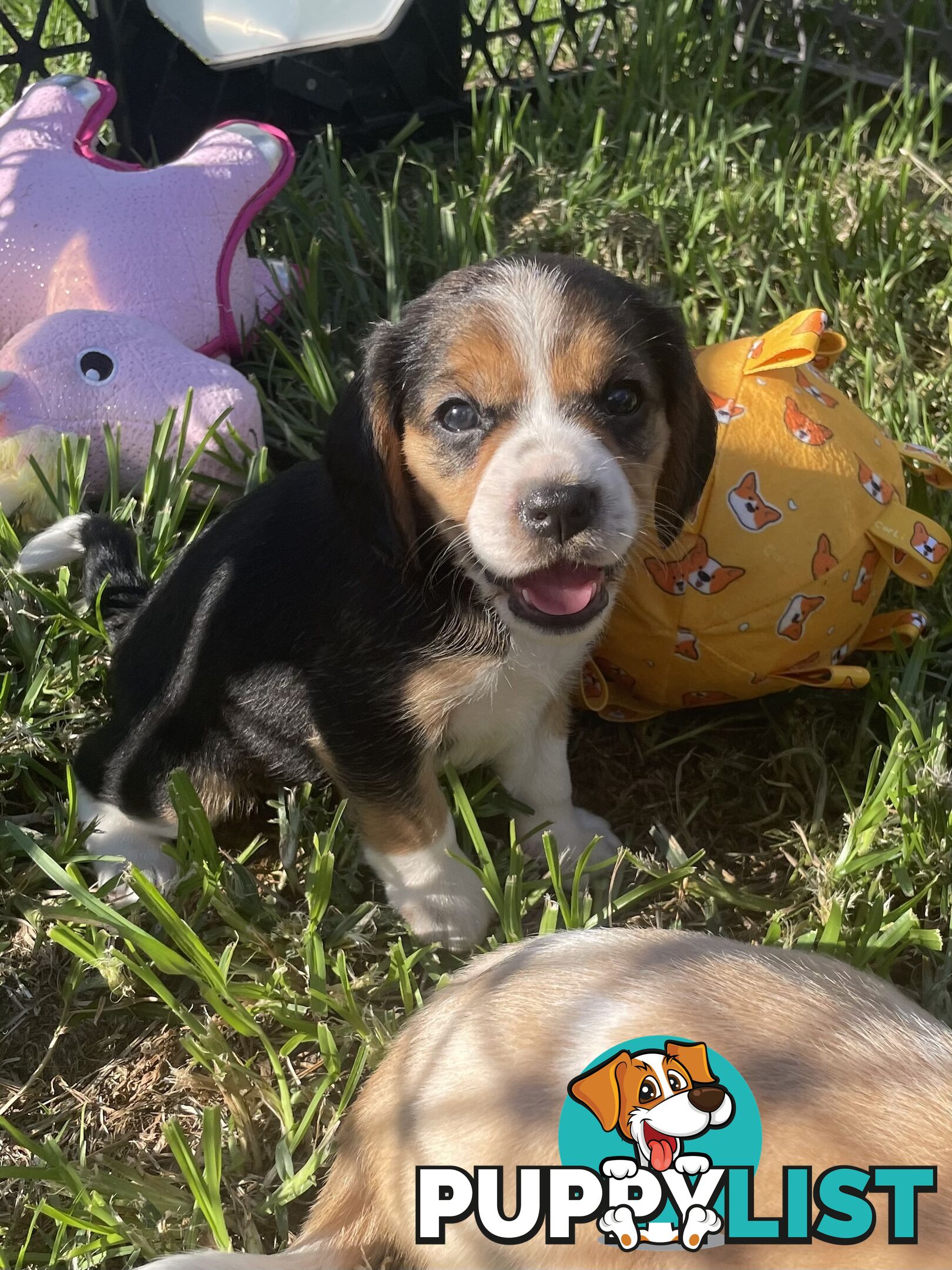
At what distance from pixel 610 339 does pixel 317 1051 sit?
1.36 m

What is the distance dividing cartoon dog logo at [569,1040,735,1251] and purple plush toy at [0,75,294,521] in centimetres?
208

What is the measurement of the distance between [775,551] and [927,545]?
375 mm

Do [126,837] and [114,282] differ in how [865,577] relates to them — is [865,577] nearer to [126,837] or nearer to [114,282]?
[126,837]

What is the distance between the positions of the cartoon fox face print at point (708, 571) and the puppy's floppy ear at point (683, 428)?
0.62 ft

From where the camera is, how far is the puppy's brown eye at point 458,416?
2.05 metres

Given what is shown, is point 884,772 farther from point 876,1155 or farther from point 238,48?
point 238,48

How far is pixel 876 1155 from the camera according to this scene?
4.34 feet

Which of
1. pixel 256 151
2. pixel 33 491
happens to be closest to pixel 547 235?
pixel 256 151

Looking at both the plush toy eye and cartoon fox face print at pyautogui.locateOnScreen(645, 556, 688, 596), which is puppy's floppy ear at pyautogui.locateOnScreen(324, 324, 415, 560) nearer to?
cartoon fox face print at pyautogui.locateOnScreen(645, 556, 688, 596)

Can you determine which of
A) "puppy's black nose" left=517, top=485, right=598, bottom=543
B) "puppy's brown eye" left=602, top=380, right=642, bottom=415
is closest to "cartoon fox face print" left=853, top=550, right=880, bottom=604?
"puppy's brown eye" left=602, top=380, right=642, bottom=415

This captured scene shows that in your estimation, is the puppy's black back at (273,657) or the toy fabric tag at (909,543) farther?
the toy fabric tag at (909,543)

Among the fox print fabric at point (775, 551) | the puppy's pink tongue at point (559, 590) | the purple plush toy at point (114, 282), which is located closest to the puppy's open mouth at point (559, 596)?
the puppy's pink tongue at point (559, 590)

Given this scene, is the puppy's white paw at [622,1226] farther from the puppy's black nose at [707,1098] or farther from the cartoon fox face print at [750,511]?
the cartoon fox face print at [750,511]

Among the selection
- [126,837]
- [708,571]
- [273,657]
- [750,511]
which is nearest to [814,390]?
[750,511]
